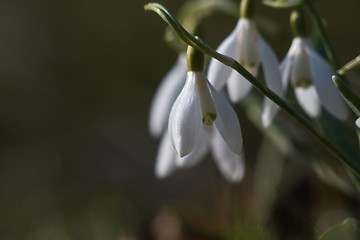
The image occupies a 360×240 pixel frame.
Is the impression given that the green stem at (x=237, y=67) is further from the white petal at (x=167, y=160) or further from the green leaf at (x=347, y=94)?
the white petal at (x=167, y=160)

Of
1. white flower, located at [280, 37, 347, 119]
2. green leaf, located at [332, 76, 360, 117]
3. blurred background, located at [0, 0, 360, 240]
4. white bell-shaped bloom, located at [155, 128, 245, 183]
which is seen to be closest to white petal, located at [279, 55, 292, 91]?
white flower, located at [280, 37, 347, 119]

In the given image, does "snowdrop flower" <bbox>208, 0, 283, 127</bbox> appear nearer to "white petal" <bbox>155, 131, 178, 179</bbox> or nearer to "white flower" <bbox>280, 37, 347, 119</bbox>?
"white flower" <bbox>280, 37, 347, 119</bbox>

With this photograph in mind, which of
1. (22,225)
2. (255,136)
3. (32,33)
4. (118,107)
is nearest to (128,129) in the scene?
(118,107)

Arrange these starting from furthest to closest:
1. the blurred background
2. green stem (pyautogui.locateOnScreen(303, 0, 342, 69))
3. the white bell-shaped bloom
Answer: the blurred background
the white bell-shaped bloom
green stem (pyautogui.locateOnScreen(303, 0, 342, 69))

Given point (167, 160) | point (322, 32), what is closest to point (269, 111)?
point (322, 32)

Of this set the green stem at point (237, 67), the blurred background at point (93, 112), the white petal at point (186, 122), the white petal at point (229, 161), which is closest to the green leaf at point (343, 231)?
the green stem at point (237, 67)
